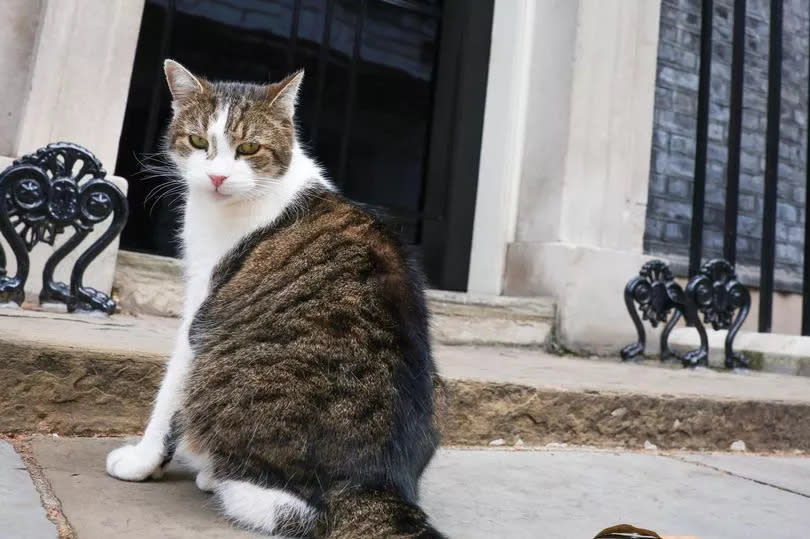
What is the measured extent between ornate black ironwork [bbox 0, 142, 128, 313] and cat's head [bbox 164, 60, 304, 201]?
2.42 ft

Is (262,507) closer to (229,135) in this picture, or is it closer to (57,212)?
(229,135)

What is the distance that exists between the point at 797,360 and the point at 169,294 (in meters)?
2.59

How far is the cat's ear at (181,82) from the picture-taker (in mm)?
1274

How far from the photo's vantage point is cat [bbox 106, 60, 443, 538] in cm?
91

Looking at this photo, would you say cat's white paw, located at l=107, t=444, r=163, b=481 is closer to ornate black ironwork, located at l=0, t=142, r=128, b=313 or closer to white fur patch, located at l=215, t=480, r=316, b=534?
white fur patch, located at l=215, t=480, r=316, b=534

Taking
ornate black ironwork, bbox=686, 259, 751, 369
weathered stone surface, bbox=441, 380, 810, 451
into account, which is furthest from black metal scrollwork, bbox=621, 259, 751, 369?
weathered stone surface, bbox=441, 380, 810, 451

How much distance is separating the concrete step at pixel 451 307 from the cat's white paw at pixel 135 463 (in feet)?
3.60

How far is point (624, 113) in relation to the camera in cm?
289

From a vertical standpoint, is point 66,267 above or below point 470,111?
below

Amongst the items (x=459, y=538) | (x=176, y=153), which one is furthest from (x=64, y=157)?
(x=459, y=538)

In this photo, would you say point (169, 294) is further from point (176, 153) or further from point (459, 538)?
point (459, 538)

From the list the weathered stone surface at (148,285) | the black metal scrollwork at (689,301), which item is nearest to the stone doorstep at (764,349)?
the black metal scrollwork at (689,301)

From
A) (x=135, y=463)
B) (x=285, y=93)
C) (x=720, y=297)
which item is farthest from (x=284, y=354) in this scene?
(x=720, y=297)

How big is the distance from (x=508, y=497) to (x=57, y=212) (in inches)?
56.1
